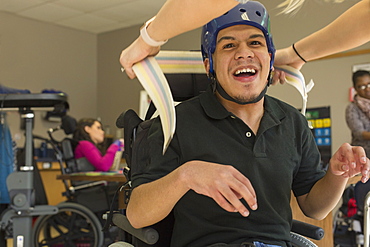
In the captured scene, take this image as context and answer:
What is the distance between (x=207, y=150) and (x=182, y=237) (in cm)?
25

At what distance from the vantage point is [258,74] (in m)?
1.40

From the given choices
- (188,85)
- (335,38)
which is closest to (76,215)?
(188,85)

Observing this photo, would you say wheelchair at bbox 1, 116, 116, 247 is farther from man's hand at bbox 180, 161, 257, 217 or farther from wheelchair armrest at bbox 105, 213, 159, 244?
man's hand at bbox 180, 161, 257, 217

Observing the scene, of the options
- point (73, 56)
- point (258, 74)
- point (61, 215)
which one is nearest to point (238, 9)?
point (258, 74)

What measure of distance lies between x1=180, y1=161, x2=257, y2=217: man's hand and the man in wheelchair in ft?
0.90

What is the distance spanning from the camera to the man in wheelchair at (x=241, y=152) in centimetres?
131

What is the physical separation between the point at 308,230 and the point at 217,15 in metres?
0.82

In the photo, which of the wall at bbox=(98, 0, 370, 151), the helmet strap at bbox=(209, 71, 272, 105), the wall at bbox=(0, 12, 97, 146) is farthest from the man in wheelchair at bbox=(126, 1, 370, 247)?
the wall at bbox=(0, 12, 97, 146)

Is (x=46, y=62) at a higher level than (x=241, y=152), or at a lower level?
higher

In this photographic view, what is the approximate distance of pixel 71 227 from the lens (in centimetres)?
387

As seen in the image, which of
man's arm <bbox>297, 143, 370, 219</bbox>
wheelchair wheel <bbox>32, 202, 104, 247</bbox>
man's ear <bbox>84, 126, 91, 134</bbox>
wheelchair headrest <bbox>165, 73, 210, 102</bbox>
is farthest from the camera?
man's ear <bbox>84, 126, 91, 134</bbox>

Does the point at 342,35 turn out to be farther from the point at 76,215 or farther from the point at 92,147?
the point at 92,147

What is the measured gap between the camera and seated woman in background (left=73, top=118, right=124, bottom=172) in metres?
4.42

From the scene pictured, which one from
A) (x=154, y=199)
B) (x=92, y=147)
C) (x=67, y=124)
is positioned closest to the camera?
(x=154, y=199)
